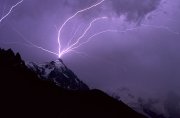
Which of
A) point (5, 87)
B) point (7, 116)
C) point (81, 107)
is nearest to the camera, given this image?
point (81, 107)

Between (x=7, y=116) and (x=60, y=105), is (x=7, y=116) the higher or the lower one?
the lower one

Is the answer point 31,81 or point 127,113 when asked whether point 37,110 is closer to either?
point 31,81

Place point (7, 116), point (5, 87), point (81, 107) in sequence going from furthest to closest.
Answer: point (5, 87)
point (7, 116)
point (81, 107)

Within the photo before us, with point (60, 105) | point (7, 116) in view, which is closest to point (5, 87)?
point (7, 116)

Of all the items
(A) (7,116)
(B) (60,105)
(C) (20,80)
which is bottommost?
(A) (7,116)

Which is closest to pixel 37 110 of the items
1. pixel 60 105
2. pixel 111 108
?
pixel 60 105

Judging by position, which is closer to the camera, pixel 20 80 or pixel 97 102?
pixel 97 102

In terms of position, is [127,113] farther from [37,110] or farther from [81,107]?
[37,110]
